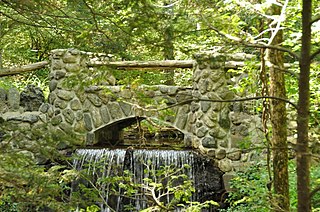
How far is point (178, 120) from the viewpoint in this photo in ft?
18.4

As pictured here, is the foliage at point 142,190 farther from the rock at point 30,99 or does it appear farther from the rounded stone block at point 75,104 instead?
the rock at point 30,99

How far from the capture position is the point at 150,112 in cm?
506

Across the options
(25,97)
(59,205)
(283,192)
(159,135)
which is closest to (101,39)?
(59,205)

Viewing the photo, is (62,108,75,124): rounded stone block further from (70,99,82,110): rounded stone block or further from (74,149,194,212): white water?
(74,149,194,212): white water

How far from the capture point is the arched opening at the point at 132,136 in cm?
632

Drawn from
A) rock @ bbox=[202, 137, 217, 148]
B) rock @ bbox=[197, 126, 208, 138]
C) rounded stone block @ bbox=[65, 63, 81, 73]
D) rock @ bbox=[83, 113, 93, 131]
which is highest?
rounded stone block @ bbox=[65, 63, 81, 73]

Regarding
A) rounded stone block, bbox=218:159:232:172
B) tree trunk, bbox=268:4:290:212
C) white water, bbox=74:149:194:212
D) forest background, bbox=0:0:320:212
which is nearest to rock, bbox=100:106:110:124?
white water, bbox=74:149:194:212

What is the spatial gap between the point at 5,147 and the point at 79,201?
53 cm

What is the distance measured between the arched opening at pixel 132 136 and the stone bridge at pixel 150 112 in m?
0.20

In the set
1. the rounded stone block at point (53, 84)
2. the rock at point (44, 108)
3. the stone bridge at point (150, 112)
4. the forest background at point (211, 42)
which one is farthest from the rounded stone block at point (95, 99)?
the forest background at point (211, 42)

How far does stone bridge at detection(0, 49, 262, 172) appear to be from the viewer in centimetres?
529

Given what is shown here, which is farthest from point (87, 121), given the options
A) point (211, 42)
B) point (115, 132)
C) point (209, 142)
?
point (211, 42)

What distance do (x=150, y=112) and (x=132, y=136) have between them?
9.16ft

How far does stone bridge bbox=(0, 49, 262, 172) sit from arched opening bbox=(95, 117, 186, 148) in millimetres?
203
